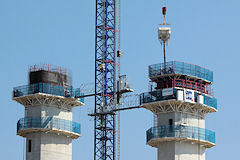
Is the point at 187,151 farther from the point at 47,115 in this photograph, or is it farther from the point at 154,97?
the point at 47,115

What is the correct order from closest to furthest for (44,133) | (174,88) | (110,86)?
(174,88)
(44,133)
(110,86)

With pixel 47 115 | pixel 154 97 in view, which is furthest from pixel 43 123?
pixel 154 97

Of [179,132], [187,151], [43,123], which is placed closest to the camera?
[179,132]

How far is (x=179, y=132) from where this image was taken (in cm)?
11819

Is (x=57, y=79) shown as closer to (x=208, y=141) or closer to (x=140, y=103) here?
(x=140, y=103)

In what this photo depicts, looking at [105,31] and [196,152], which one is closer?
[196,152]

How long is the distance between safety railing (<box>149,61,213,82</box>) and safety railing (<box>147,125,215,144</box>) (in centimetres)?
860

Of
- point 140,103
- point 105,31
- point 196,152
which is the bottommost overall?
point 196,152

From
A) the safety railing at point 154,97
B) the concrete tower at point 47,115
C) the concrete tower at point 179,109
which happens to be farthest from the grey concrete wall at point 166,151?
the concrete tower at point 47,115

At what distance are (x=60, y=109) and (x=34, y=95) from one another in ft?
20.2

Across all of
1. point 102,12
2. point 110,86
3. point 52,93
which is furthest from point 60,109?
point 102,12

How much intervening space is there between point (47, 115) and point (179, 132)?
25535 millimetres

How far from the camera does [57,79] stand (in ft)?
448

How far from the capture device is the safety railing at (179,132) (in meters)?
118
